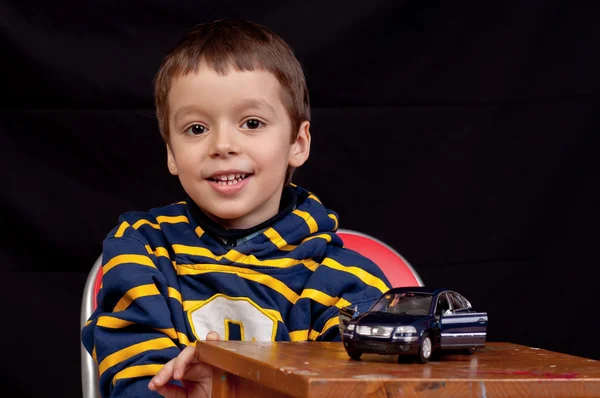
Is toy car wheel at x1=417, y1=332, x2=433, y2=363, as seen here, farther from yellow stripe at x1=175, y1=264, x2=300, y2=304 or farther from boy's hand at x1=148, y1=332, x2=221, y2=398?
yellow stripe at x1=175, y1=264, x2=300, y2=304

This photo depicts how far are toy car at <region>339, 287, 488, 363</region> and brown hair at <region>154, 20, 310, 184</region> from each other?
1.68ft

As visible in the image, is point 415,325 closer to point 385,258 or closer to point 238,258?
point 238,258

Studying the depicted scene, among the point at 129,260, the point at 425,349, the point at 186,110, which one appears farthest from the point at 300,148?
the point at 425,349

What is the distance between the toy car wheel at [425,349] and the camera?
0.78m

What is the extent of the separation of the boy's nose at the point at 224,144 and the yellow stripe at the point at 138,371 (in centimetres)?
30

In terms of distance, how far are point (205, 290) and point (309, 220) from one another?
0.20 meters

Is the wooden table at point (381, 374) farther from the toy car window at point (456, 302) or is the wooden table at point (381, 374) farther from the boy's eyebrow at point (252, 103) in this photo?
the boy's eyebrow at point (252, 103)

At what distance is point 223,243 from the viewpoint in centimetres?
132

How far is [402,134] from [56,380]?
0.96 meters

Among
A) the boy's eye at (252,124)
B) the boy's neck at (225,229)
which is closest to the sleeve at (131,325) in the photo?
the boy's neck at (225,229)

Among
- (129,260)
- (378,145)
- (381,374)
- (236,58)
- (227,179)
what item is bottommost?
(381,374)

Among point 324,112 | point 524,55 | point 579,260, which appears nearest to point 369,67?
point 324,112

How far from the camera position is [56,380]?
204 centimetres

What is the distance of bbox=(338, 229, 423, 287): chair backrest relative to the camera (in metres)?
1.60
